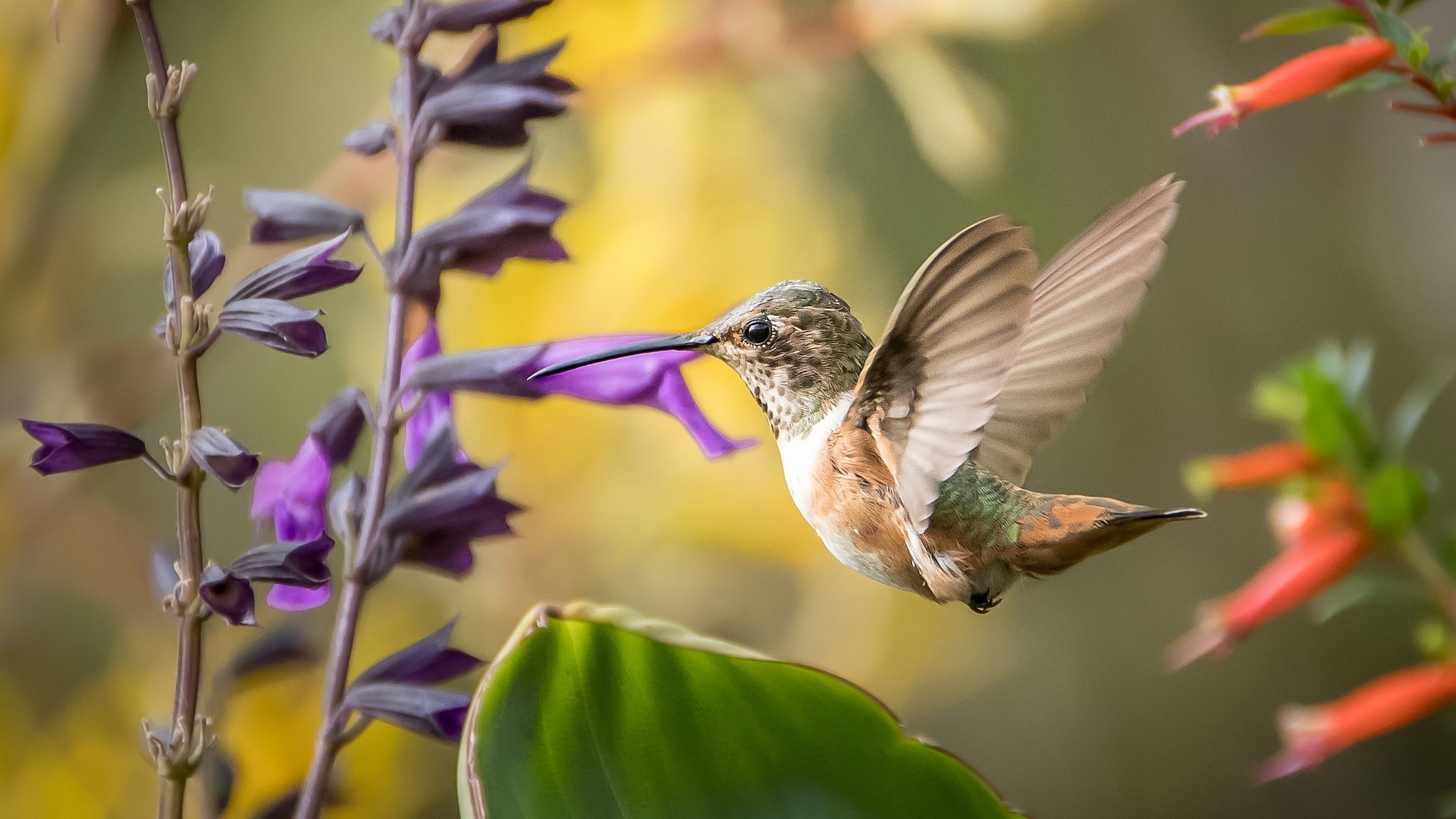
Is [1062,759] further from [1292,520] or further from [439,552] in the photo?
[439,552]

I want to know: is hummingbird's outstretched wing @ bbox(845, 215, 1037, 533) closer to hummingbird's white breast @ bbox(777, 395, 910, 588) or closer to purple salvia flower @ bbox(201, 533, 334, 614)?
hummingbird's white breast @ bbox(777, 395, 910, 588)

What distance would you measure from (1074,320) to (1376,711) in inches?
16.7

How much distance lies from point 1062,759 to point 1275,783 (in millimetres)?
229

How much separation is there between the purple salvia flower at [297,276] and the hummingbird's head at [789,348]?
84mm

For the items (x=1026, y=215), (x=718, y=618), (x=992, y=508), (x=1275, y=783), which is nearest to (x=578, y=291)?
(x=718, y=618)

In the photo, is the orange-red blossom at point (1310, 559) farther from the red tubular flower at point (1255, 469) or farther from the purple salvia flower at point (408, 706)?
the purple salvia flower at point (408, 706)

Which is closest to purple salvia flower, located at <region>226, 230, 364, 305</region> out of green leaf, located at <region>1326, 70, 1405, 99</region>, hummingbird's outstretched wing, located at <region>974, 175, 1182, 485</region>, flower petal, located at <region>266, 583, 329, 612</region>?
flower petal, located at <region>266, 583, 329, 612</region>

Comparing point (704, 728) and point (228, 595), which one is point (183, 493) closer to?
point (228, 595)

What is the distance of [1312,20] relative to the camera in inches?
12.6

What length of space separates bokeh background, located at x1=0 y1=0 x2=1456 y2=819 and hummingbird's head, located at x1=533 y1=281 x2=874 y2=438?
692 millimetres

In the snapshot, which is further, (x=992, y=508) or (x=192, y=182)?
(x=192, y=182)

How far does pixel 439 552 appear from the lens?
0.36 metres

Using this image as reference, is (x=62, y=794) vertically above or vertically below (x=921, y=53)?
below

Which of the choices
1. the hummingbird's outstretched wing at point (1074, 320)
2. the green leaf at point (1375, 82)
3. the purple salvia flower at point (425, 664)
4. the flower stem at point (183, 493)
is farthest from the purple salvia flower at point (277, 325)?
the green leaf at point (1375, 82)
